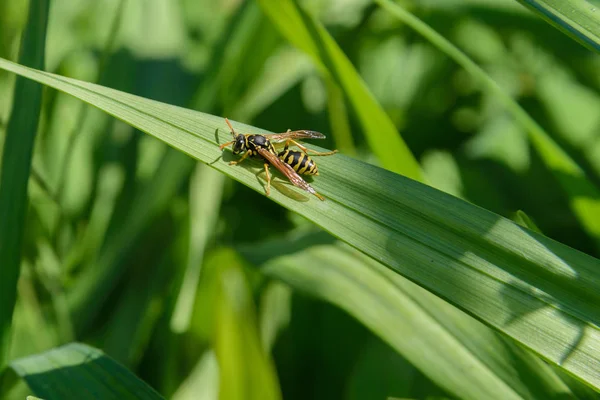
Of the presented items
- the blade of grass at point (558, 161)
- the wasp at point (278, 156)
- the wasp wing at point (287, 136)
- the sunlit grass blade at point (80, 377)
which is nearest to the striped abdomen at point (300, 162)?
the wasp at point (278, 156)

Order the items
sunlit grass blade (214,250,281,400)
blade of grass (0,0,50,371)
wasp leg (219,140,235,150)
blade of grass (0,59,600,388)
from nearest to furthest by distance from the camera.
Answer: blade of grass (0,59,600,388) → wasp leg (219,140,235,150) → blade of grass (0,0,50,371) → sunlit grass blade (214,250,281,400)

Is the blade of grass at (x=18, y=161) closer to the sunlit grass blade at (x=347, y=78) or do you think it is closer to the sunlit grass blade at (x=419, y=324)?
the sunlit grass blade at (x=347, y=78)

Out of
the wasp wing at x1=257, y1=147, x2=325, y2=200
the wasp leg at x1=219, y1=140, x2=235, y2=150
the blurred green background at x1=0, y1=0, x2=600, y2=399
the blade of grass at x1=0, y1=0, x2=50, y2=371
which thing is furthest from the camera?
the blurred green background at x1=0, y1=0, x2=600, y2=399

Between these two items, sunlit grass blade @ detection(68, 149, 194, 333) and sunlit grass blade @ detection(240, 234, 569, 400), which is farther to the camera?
sunlit grass blade @ detection(68, 149, 194, 333)

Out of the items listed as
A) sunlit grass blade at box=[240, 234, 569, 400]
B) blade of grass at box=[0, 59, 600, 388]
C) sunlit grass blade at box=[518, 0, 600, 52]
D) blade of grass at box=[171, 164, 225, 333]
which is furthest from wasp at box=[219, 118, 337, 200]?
blade of grass at box=[171, 164, 225, 333]

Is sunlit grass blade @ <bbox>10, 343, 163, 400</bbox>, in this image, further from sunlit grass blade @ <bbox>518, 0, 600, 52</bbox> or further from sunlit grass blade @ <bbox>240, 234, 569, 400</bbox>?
sunlit grass blade @ <bbox>518, 0, 600, 52</bbox>

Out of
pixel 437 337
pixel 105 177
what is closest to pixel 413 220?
pixel 437 337
